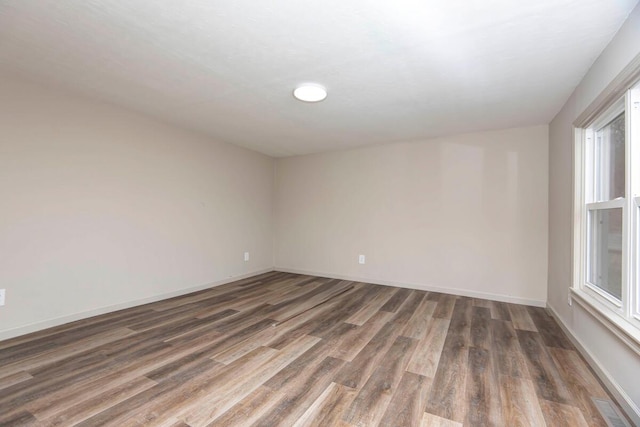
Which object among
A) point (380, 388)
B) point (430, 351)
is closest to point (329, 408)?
point (380, 388)

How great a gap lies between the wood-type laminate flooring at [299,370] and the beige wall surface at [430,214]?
71cm

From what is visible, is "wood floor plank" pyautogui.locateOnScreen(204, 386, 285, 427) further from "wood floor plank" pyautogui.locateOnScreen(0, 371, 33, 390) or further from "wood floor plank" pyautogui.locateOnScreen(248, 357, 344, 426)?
"wood floor plank" pyautogui.locateOnScreen(0, 371, 33, 390)

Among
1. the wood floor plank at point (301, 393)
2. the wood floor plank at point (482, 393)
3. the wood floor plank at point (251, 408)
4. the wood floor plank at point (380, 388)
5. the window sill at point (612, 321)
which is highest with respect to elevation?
the window sill at point (612, 321)

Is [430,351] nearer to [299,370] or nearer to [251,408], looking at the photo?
[299,370]

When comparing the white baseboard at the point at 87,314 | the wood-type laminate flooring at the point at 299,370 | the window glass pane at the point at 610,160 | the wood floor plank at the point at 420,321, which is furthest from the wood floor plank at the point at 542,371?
the white baseboard at the point at 87,314

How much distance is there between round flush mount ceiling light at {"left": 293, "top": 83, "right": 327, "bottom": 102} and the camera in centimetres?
232

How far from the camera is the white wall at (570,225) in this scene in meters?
1.48

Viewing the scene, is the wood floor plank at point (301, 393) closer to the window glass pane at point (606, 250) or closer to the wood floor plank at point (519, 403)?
the wood floor plank at point (519, 403)

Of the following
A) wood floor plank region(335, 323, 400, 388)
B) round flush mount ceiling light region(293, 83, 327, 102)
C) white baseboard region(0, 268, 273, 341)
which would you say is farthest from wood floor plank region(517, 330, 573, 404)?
white baseboard region(0, 268, 273, 341)

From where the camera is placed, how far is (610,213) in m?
1.94

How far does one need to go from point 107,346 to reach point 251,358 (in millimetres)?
1146

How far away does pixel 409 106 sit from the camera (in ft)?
8.94

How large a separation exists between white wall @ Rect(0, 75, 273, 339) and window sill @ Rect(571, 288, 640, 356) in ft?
12.9

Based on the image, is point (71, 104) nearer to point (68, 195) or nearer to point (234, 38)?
point (68, 195)
